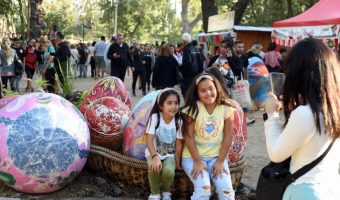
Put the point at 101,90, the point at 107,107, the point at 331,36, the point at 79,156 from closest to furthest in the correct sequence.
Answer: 1. the point at 79,156
2. the point at 107,107
3. the point at 101,90
4. the point at 331,36

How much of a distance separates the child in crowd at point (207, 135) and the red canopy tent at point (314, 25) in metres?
6.10

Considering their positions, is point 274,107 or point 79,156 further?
point 79,156

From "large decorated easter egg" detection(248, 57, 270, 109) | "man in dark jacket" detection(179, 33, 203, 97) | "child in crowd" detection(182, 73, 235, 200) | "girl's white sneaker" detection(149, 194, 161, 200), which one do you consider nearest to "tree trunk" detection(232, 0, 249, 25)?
"large decorated easter egg" detection(248, 57, 270, 109)

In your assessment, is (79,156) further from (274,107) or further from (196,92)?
(274,107)

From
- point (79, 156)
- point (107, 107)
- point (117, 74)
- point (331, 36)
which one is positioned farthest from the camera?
point (117, 74)

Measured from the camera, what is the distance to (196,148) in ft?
14.7

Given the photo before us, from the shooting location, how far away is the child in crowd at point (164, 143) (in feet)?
14.9

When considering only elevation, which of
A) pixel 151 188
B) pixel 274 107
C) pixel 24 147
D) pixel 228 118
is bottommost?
pixel 151 188

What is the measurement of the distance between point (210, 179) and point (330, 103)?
230cm

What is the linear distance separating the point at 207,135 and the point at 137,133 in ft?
3.15

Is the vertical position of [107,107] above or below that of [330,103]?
below

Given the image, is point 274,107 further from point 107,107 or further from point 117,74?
point 117,74

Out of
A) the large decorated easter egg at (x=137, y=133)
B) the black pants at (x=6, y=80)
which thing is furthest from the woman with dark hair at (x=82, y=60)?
the large decorated easter egg at (x=137, y=133)

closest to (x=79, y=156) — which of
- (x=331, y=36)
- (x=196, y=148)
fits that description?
(x=196, y=148)
